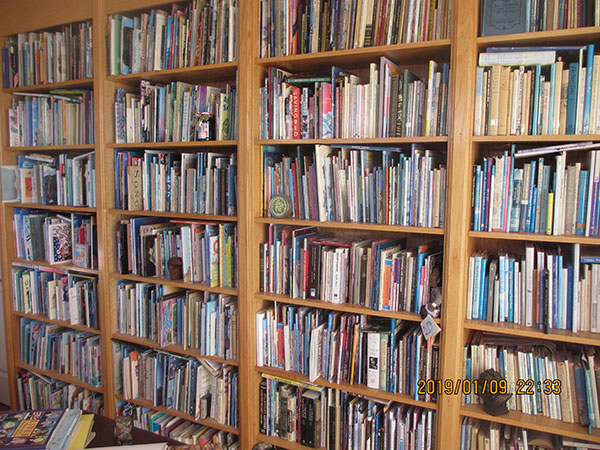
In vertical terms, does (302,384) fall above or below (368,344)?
below

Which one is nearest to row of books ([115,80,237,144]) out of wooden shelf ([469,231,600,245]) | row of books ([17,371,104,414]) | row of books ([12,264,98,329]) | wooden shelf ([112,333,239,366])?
row of books ([12,264,98,329])

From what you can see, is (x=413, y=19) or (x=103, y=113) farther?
(x=103, y=113)

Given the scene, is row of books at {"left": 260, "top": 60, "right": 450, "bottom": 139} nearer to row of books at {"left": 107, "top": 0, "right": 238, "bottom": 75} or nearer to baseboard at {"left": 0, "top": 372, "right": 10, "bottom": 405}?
row of books at {"left": 107, "top": 0, "right": 238, "bottom": 75}

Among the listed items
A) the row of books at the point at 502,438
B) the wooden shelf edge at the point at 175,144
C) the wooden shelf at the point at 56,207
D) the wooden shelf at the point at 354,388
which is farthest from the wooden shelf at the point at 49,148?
the row of books at the point at 502,438

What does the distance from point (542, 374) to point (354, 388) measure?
0.72 metres

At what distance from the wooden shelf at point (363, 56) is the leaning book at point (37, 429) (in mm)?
1628

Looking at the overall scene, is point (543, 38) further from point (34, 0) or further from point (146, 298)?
point (34, 0)

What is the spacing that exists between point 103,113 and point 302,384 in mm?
1719

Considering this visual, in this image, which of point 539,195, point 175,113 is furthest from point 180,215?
point 539,195

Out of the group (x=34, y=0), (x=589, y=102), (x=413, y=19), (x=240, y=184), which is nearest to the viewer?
(x=589, y=102)

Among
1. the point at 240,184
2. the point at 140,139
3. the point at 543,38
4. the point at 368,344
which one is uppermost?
the point at 543,38

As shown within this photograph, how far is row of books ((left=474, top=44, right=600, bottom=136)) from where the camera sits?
60.0 inches

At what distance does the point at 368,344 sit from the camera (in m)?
1.90

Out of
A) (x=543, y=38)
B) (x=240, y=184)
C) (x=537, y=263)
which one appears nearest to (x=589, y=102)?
(x=543, y=38)
